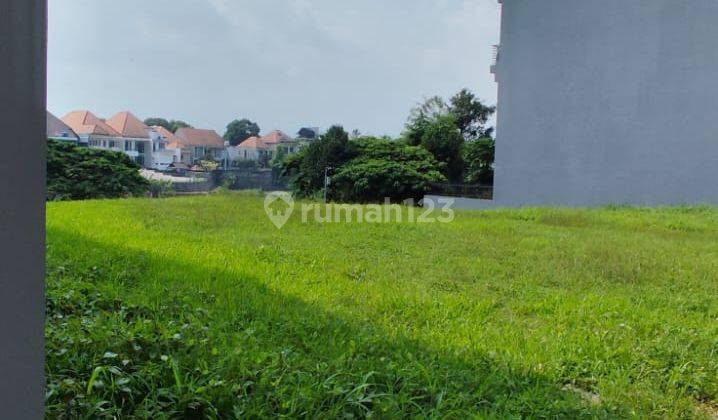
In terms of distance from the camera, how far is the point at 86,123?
58.9 ft

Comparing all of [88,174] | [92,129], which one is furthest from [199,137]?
[88,174]

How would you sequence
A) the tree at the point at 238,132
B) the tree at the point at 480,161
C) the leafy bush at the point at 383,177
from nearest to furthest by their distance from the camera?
the leafy bush at the point at 383,177, the tree at the point at 480,161, the tree at the point at 238,132

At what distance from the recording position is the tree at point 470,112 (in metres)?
20.3

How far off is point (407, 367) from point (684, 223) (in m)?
A: 6.21

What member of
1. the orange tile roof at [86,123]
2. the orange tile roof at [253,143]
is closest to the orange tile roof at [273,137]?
the orange tile roof at [253,143]

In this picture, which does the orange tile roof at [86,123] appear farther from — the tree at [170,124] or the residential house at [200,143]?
the tree at [170,124]

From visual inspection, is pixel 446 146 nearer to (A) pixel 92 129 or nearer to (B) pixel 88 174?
(B) pixel 88 174

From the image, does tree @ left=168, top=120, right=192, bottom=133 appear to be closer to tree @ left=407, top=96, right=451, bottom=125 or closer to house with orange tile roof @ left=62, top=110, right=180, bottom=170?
house with orange tile roof @ left=62, top=110, right=180, bottom=170

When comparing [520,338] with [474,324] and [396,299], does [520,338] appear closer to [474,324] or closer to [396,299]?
[474,324]

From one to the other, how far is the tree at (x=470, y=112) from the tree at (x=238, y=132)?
1132 centimetres

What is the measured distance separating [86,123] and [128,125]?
9.24ft

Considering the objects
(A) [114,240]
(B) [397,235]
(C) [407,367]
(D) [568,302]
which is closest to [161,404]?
(C) [407,367]

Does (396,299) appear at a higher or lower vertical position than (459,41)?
lower

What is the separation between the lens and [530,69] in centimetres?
1198
